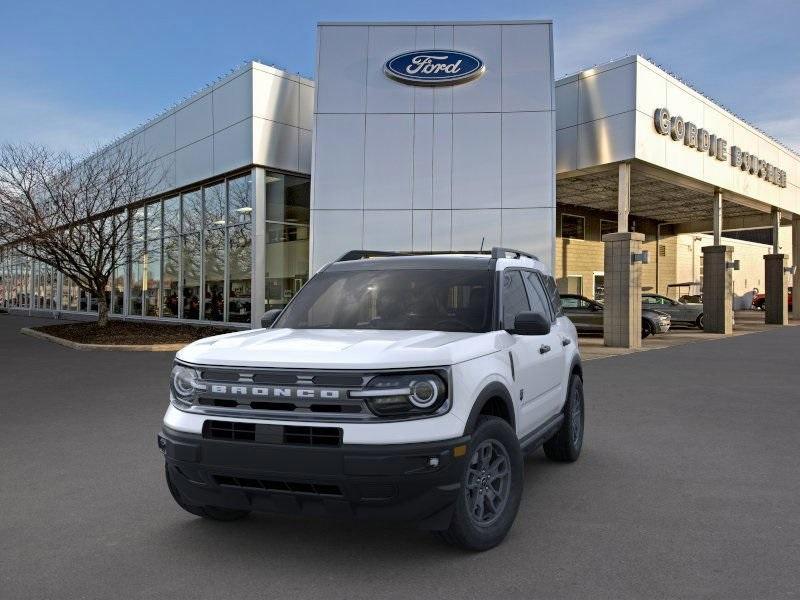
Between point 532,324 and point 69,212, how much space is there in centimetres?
2201

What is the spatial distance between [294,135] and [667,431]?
53.1ft

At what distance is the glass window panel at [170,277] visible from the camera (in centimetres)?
2505

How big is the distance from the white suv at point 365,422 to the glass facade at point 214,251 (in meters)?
16.5

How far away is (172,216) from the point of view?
25.6 meters

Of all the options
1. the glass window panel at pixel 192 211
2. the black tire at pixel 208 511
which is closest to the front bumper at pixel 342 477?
the black tire at pixel 208 511

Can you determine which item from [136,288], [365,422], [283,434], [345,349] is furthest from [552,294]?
[136,288]

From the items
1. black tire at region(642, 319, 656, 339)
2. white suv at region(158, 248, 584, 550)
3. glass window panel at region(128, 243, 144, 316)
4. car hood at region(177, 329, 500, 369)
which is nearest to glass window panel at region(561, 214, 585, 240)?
black tire at region(642, 319, 656, 339)

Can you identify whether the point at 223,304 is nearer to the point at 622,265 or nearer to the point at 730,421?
the point at 622,265

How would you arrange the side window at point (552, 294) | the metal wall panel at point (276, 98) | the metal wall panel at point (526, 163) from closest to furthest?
the side window at point (552, 294), the metal wall panel at point (526, 163), the metal wall panel at point (276, 98)

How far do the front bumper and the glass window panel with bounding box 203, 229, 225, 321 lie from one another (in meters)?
19.1

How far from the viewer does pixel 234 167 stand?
20.8m

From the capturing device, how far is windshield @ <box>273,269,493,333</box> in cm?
459

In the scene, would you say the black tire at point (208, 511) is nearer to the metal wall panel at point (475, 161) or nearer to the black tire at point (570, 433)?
the black tire at point (570, 433)

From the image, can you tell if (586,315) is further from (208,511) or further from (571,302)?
(208,511)
